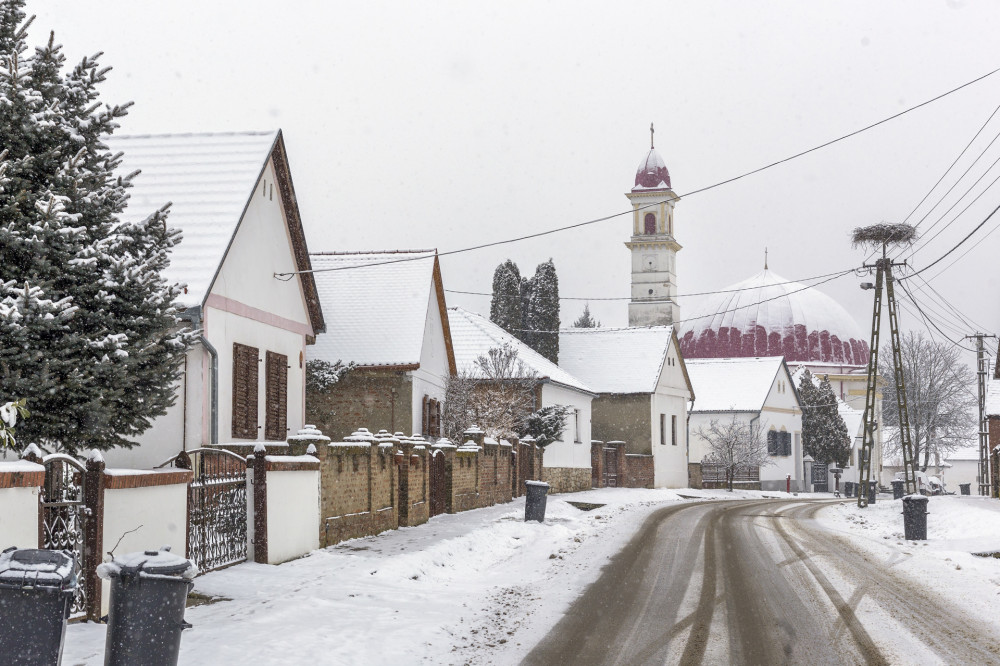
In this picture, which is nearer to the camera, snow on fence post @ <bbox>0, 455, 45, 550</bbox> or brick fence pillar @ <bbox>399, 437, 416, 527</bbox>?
snow on fence post @ <bbox>0, 455, 45, 550</bbox>

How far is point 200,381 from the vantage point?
19.1 metres

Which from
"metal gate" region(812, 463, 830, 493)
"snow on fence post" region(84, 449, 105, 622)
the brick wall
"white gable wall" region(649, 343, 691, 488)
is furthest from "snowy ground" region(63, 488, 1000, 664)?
"metal gate" region(812, 463, 830, 493)

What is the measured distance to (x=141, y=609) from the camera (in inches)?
300

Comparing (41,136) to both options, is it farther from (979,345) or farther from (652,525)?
(979,345)

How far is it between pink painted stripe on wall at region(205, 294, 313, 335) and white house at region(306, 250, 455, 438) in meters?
5.00

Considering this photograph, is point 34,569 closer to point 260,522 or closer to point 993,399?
point 260,522

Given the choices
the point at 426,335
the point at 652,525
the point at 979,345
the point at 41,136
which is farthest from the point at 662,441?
the point at 41,136

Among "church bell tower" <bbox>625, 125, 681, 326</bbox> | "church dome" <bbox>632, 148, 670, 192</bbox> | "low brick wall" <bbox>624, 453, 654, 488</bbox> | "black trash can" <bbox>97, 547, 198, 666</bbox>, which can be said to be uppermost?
"church dome" <bbox>632, 148, 670, 192</bbox>

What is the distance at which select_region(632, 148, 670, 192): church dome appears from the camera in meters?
81.4

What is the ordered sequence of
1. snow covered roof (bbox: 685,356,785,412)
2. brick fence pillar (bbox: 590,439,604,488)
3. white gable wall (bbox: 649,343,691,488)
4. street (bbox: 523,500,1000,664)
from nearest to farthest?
1. street (bbox: 523,500,1000,664)
2. brick fence pillar (bbox: 590,439,604,488)
3. white gable wall (bbox: 649,343,691,488)
4. snow covered roof (bbox: 685,356,785,412)

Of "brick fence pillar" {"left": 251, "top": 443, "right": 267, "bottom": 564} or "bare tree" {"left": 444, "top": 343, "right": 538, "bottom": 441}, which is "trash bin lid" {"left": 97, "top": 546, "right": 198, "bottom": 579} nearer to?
"brick fence pillar" {"left": 251, "top": 443, "right": 267, "bottom": 564}

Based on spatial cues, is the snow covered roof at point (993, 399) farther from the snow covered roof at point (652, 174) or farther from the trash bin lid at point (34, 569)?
the trash bin lid at point (34, 569)

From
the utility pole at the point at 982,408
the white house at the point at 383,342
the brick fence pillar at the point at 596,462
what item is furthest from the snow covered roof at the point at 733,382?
the white house at the point at 383,342

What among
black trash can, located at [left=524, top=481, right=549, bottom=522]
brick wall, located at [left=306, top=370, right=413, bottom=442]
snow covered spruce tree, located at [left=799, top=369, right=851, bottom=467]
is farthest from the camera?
snow covered spruce tree, located at [left=799, top=369, right=851, bottom=467]
